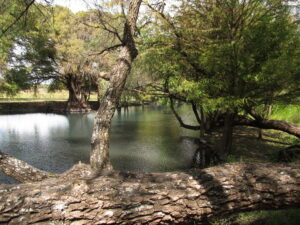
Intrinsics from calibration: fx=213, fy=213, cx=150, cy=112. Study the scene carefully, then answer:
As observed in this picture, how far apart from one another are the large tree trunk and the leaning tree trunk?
24.0m

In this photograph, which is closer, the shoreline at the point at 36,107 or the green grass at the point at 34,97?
the shoreline at the point at 36,107

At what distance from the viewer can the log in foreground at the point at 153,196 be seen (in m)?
1.50

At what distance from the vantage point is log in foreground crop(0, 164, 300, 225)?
4.91ft

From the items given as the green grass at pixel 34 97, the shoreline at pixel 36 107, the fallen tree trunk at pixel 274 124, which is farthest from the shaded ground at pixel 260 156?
the green grass at pixel 34 97

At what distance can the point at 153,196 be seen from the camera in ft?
5.54

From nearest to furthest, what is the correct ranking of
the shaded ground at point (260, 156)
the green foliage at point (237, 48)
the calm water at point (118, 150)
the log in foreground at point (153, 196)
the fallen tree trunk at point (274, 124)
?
1. the log in foreground at point (153, 196)
2. the shaded ground at point (260, 156)
3. the green foliage at point (237, 48)
4. the fallen tree trunk at point (274, 124)
5. the calm water at point (118, 150)

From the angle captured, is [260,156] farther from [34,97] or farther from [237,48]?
[34,97]

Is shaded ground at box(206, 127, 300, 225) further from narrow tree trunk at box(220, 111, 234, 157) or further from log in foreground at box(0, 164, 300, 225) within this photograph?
log in foreground at box(0, 164, 300, 225)

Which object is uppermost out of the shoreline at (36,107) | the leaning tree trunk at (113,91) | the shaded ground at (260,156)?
the leaning tree trunk at (113,91)

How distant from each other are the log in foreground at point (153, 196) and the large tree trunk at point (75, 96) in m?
25.9

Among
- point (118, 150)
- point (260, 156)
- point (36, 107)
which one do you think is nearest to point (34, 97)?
point (36, 107)

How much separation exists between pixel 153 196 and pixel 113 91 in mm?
2123

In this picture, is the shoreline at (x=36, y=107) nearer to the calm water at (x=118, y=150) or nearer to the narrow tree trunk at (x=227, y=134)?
the calm water at (x=118, y=150)

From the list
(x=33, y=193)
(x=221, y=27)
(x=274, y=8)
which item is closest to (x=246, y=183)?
(x=33, y=193)
